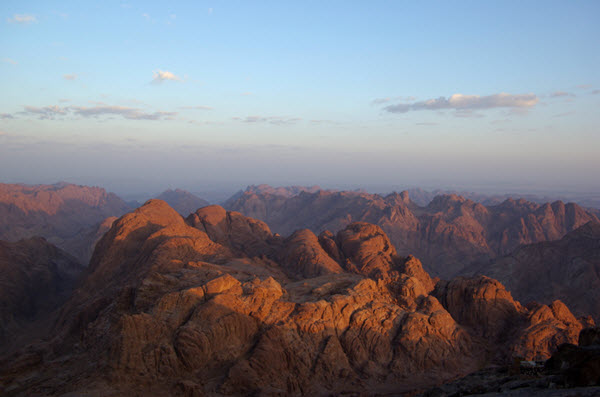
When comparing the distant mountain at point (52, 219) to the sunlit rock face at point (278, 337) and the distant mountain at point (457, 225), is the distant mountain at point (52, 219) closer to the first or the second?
the distant mountain at point (457, 225)

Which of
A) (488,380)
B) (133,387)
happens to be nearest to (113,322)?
(133,387)

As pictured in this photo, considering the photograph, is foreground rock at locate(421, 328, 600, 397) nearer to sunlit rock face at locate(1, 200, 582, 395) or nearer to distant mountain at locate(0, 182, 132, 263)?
sunlit rock face at locate(1, 200, 582, 395)

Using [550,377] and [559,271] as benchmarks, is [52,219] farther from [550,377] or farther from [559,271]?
[550,377]

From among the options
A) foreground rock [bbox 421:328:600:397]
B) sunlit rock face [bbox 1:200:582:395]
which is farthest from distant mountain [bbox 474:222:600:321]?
foreground rock [bbox 421:328:600:397]

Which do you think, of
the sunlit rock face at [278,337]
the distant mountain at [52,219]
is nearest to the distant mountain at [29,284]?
the sunlit rock face at [278,337]

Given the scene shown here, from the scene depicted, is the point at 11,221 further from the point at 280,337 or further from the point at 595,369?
the point at 595,369

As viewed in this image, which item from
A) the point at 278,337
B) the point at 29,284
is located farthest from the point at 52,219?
the point at 278,337
